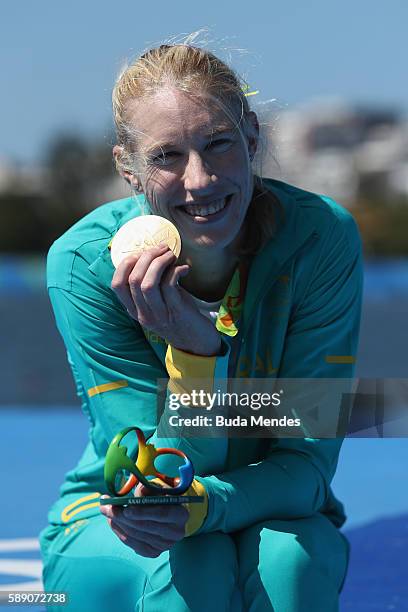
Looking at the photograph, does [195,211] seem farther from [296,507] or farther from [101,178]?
[101,178]

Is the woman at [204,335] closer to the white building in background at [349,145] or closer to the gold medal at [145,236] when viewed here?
the gold medal at [145,236]

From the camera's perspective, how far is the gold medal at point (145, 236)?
1723 mm

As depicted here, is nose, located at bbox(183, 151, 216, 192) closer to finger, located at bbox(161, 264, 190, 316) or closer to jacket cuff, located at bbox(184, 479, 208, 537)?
finger, located at bbox(161, 264, 190, 316)

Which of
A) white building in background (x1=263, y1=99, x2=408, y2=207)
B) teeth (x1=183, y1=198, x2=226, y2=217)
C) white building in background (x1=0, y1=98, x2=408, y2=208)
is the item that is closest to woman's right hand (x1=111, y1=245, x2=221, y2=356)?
teeth (x1=183, y1=198, x2=226, y2=217)

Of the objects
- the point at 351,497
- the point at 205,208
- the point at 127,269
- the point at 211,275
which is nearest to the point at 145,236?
the point at 127,269

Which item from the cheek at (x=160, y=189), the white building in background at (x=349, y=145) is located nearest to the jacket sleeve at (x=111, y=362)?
the cheek at (x=160, y=189)

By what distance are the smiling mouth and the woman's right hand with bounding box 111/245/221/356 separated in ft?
0.46

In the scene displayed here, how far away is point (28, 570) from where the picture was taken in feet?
8.14

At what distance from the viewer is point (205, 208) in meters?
1.84

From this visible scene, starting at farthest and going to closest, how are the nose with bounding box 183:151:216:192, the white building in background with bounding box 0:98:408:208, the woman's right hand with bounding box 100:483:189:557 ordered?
the white building in background with bounding box 0:98:408:208, the nose with bounding box 183:151:216:192, the woman's right hand with bounding box 100:483:189:557

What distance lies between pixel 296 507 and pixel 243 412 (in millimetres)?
200

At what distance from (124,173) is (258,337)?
41 cm

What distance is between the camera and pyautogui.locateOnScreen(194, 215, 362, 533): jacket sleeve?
6.00 feet

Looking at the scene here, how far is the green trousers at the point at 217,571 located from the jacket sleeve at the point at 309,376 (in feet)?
0.13
